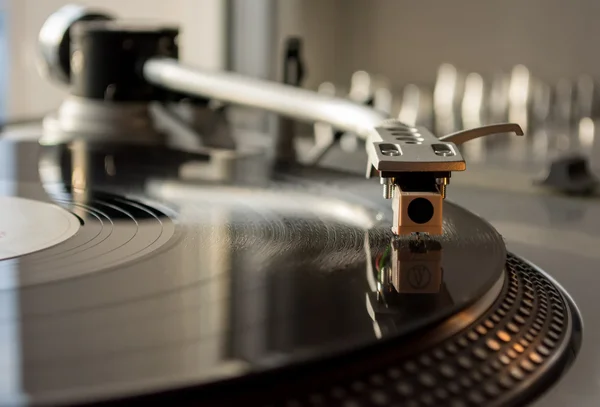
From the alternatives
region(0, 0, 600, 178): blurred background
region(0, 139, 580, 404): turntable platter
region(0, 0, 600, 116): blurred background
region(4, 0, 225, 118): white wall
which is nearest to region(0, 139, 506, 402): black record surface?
region(0, 139, 580, 404): turntable platter

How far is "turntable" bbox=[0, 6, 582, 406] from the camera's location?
441 millimetres

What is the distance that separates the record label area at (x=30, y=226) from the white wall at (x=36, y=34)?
3.73 feet

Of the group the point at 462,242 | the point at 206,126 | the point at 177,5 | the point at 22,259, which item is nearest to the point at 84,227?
the point at 22,259

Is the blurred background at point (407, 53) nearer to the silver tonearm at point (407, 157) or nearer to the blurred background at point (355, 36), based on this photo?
the blurred background at point (355, 36)

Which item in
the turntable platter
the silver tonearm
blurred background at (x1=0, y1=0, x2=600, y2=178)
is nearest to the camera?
the turntable platter

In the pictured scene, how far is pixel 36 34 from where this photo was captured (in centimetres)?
203

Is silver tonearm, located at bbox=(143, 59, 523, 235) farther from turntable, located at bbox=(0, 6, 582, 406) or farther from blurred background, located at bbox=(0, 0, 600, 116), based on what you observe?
blurred background, located at bbox=(0, 0, 600, 116)

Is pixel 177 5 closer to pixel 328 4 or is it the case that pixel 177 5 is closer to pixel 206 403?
pixel 328 4

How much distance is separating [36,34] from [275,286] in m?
1.63

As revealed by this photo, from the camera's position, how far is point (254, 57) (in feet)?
6.22

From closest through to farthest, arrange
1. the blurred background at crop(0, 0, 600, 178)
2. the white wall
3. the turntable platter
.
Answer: the turntable platter
the blurred background at crop(0, 0, 600, 178)
the white wall

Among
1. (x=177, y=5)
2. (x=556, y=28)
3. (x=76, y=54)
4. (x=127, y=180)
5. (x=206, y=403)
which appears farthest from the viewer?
(x=177, y=5)

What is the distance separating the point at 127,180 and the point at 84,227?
20 cm

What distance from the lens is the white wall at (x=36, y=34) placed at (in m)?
1.94
